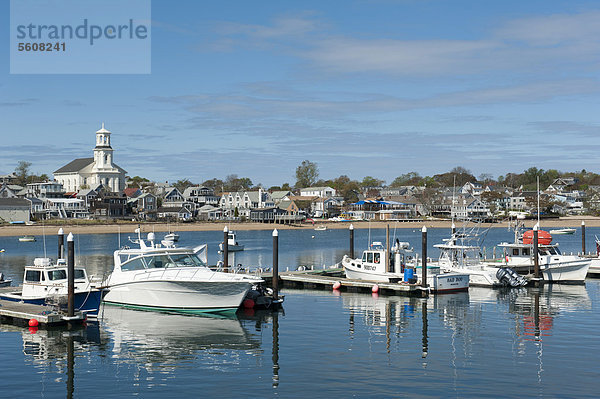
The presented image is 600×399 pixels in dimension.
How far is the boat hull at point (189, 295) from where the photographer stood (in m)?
31.0

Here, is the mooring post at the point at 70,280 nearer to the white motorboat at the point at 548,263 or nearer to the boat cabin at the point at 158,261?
the boat cabin at the point at 158,261

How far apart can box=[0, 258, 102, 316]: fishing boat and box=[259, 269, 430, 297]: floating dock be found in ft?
44.5

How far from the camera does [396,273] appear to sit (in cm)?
3969

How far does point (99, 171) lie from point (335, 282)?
523 feet

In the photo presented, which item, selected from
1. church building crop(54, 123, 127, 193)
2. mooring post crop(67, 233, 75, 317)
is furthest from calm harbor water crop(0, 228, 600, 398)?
church building crop(54, 123, 127, 193)

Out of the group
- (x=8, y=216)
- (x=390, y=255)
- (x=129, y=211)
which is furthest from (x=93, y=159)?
(x=390, y=255)

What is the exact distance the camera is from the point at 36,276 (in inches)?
1212

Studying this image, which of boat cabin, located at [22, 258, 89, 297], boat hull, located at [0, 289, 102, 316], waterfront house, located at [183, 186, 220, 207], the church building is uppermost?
the church building

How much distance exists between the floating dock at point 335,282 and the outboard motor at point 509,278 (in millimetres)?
6479

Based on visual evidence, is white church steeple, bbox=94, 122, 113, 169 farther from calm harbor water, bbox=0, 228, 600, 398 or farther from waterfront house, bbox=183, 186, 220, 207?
calm harbor water, bbox=0, 228, 600, 398

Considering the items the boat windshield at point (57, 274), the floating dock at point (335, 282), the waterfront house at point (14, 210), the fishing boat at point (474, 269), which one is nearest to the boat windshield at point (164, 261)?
the boat windshield at point (57, 274)

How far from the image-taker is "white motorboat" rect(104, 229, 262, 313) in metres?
31.1

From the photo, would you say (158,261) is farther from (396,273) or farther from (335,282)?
(396,273)

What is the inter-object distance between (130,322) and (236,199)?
146 m
